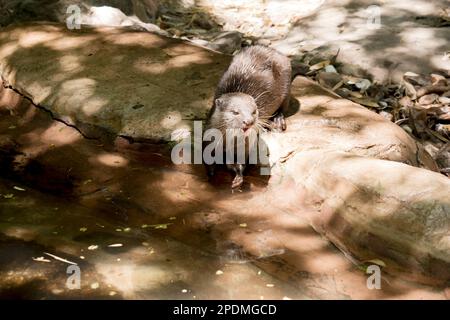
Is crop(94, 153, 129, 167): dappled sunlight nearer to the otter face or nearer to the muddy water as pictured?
the muddy water

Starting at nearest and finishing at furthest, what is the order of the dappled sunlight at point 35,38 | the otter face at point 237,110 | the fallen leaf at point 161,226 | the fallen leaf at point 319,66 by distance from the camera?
1. the fallen leaf at point 161,226
2. the otter face at point 237,110
3. the dappled sunlight at point 35,38
4. the fallen leaf at point 319,66

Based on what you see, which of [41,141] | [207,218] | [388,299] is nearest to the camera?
[388,299]

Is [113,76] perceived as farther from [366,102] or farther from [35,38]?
[366,102]

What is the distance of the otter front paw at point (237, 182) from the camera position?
3.48 metres

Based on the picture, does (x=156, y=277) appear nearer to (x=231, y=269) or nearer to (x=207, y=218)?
(x=231, y=269)

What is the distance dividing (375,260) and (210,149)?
124 centimetres

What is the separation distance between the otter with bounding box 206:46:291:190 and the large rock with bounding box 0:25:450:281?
0.13 meters

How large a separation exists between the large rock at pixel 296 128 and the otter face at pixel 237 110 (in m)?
0.25

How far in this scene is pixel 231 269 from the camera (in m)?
2.63

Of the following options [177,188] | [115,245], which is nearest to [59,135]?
[177,188]

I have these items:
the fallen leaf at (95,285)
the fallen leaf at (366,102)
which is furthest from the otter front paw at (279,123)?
the fallen leaf at (95,285)

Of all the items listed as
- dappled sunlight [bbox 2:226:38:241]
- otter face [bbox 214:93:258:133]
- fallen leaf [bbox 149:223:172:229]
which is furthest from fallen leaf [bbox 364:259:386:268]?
dappled sunlight [bbox 2:226:38:241]

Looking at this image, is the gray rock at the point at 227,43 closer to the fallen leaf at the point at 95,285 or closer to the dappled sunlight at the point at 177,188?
the dappled sunlight at the point at 177,188

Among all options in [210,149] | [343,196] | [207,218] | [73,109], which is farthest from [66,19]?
[343,196]
